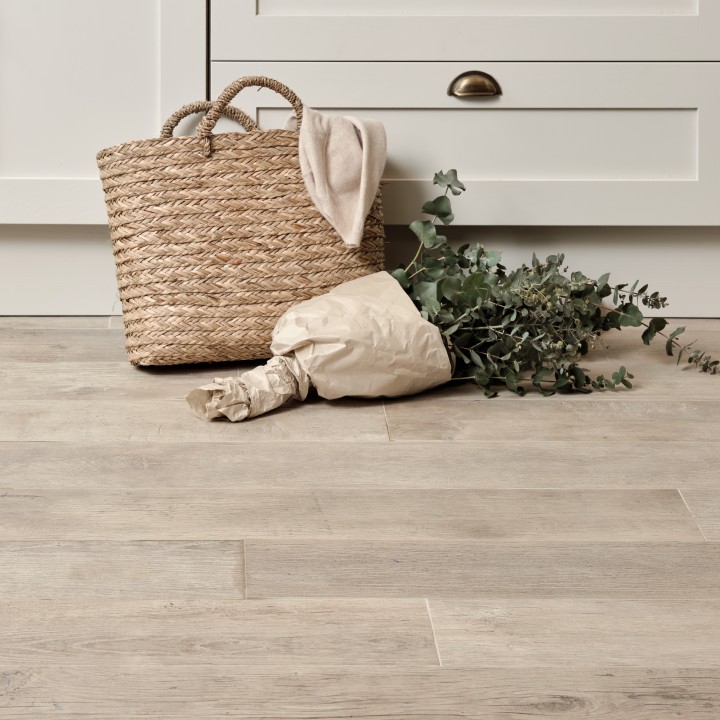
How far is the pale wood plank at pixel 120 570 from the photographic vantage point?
85cm

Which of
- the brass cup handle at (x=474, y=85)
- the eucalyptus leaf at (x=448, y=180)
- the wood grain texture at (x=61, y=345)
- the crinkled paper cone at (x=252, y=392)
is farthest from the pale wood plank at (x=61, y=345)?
the brass cup handle at (x=474, y=85)

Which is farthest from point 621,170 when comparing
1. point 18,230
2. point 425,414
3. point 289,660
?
point 289,660

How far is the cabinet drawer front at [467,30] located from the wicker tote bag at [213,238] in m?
0.22

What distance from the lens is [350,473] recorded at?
3.72 feet

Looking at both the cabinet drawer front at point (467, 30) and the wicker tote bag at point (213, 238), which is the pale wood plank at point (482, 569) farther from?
the cabinet drawer front at point (467, 30)

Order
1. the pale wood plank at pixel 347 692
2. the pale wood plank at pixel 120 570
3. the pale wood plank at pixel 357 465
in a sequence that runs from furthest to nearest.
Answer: the pale wood plank at pixel 357 465 → the pale wood plank at pixel 120 570 → the pale wood plank at pixel 347 692

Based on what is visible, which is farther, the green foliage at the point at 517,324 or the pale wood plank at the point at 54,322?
the pale wood plank at the point at 54,322

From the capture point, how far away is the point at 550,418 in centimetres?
134

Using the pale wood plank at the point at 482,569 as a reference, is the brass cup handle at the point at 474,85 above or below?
above

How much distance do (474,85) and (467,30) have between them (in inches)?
3.8

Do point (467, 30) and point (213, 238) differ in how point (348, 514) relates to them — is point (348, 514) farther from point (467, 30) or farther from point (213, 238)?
point (467, 30)

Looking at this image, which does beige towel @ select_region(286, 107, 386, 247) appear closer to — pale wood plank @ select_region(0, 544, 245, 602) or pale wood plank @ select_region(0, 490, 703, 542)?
pale wood plank @ select_region(0, 490, 703, 542)

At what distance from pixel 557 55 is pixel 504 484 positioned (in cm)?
96

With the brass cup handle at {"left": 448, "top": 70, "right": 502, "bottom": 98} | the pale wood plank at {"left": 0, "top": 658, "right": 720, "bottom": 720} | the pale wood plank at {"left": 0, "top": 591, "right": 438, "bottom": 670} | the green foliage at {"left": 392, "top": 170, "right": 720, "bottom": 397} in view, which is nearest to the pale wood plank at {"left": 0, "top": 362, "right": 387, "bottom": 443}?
the green foliage at {"left": 392, "top": 170, "right": 720, "bottom": 397}
